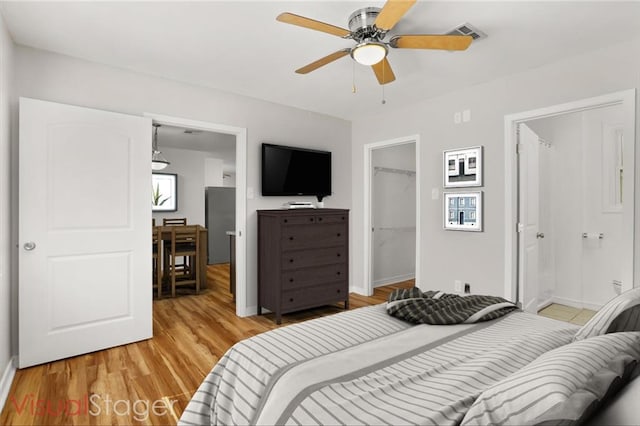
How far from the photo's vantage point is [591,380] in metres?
0.84

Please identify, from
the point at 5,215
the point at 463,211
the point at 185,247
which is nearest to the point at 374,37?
the point at 463,211

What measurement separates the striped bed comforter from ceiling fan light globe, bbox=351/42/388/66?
156cm

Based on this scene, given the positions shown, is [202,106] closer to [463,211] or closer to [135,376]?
[135,376]

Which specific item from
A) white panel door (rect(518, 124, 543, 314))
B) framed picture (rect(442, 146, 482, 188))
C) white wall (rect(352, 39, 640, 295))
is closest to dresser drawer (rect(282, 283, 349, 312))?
white wall (rect(352, 39, 640, 295))

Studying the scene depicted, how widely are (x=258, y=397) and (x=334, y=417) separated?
374mm

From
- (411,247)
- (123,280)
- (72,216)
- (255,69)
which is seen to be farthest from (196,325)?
(411,247)

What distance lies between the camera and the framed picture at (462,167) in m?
3.50

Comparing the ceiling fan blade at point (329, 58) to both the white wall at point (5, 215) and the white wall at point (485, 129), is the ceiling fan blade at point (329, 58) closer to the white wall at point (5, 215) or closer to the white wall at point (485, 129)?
the white wall at point (485, 129)

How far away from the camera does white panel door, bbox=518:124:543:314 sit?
3312 mm

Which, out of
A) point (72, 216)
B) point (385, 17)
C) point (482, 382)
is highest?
point (385, 17)

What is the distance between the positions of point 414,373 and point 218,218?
23.1 ft

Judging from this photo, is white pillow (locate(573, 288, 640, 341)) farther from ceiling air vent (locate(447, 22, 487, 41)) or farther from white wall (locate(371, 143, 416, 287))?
white wall (locate(371, 143, 416, 287))

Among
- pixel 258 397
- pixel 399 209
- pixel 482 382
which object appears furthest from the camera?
pixel 399 209

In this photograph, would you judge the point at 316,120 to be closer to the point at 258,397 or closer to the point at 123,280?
the point at 123,280
